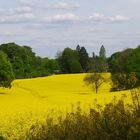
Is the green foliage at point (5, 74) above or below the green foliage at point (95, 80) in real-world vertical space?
above

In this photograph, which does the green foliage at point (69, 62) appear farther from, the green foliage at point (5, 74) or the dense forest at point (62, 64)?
the green foliage at point (5, 74)

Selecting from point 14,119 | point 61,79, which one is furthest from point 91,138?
point 61,79

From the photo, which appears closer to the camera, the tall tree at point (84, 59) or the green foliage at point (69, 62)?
the green foliage at point (69, 62)

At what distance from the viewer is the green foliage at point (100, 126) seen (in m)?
7.66

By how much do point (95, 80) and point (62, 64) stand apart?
46366 mm

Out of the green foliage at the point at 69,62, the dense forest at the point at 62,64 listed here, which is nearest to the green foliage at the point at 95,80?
the dense forest at the point at 62,64

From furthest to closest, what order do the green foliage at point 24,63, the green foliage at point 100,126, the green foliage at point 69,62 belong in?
the green foliage at point 69,62 → the green foliage at point 24,63 → the green foliage at point 100,126

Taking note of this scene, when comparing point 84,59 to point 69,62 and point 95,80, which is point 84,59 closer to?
point 69,62

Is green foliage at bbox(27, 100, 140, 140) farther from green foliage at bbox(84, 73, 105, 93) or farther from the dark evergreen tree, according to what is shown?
the dark evergreen tree

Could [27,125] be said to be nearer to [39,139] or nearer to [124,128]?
[39,139]

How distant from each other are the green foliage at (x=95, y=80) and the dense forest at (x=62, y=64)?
2.24 m

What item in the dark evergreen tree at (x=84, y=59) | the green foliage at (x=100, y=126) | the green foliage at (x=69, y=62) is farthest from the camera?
the dark evergreen tree at (x=84, y=59)

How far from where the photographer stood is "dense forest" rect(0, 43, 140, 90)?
199 feet

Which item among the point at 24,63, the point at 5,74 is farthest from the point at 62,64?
the point at 5,74
